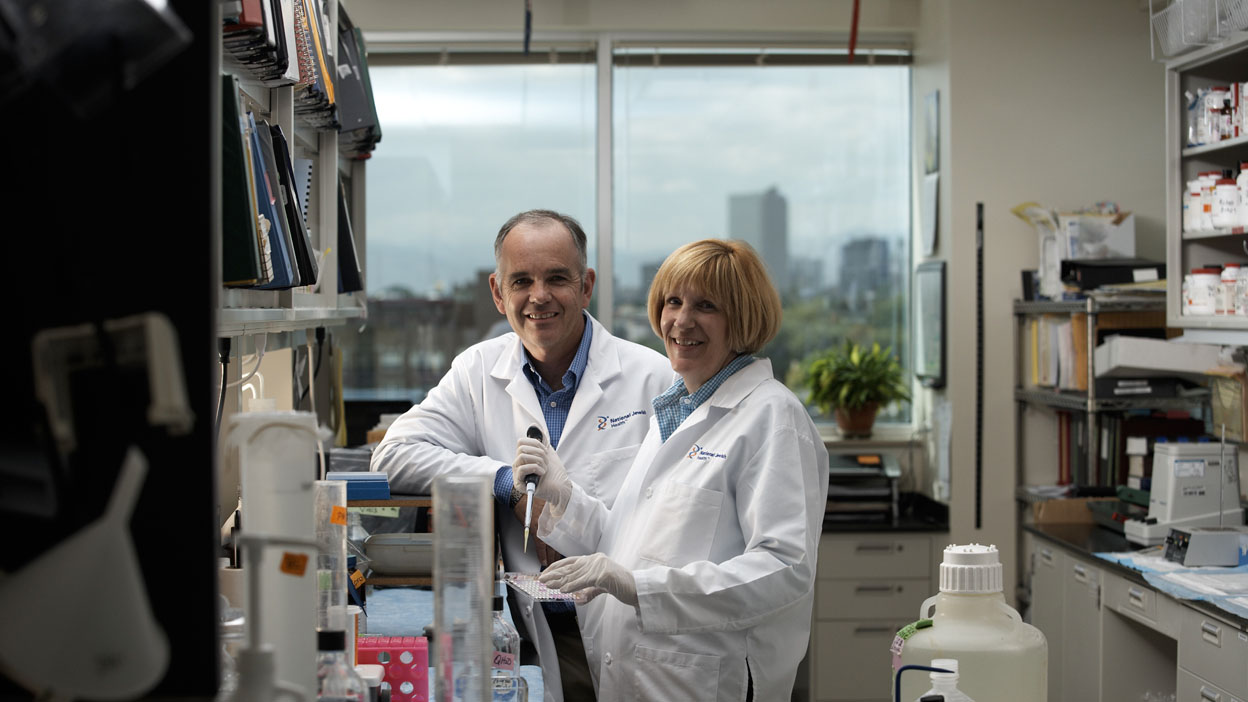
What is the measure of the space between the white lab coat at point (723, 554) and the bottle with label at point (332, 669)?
0.62 m

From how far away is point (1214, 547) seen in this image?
10.3 feet

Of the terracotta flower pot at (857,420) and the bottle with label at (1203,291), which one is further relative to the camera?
the terracotta flower pot at (857,420)

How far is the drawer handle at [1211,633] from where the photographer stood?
9.03ft

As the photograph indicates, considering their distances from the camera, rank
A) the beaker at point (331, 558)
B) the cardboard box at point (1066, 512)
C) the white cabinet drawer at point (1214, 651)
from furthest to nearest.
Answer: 1. the cardboard box at point (1066, 512)
2. the white cabinet drawer at point (1214, 651)
3. the beaker at point (331, 558)

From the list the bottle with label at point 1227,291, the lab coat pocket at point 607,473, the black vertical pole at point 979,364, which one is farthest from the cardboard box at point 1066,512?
the lab coat pocket at point 607,473

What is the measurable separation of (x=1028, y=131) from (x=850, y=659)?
229 cm

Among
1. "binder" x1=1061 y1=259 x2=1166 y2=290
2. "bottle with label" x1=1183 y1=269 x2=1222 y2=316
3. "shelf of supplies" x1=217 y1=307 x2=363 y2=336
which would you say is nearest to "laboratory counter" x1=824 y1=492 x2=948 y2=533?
"binder" x1=1061 y1=259 x2=1166 y2=290

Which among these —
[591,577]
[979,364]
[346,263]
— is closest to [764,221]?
[979,364]

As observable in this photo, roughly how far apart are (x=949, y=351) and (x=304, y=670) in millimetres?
3717

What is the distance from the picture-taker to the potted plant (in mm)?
4625

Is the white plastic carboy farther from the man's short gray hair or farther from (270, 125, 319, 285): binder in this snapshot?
(270, 125, 319, 285): binder

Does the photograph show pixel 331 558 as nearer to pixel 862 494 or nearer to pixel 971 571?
pixel 971 571

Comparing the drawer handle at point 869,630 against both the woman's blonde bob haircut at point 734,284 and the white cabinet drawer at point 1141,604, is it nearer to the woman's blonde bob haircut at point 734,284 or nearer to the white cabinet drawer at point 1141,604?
the white cabinet drawer at point 1141,604

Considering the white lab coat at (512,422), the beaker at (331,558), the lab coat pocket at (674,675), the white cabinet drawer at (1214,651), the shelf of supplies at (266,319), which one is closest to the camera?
the beaker at (331,558)
